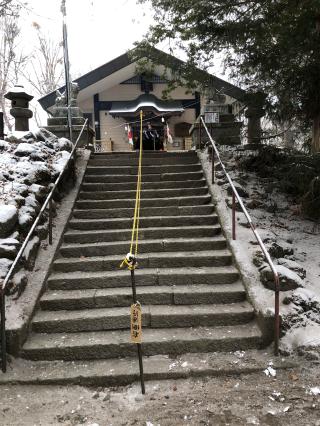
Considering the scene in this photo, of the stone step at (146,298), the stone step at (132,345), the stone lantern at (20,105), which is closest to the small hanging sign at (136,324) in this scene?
the stone step at (132,345)

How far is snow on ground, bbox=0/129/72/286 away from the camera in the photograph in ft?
15.6

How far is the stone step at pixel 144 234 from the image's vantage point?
585 cm

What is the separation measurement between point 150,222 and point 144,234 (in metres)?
0.38

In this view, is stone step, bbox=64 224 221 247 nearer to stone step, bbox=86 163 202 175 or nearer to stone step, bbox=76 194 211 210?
stone step, bbox=76 194 211 210

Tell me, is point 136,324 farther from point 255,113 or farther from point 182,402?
point 255,113

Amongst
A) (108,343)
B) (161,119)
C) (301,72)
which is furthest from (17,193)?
(161,119)

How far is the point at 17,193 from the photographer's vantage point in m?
5.56

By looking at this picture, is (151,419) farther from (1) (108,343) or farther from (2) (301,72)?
(2) (301,72)

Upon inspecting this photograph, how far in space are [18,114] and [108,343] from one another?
20.1 feet

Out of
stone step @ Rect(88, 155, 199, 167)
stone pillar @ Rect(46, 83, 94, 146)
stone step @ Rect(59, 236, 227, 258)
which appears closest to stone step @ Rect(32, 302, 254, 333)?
stone step @ Rect(59, 236, 227, 258)

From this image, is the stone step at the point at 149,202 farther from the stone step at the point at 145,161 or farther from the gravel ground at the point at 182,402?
the gravel ground at the point at 182,402

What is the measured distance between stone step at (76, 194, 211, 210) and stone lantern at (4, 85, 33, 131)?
282 centimetres

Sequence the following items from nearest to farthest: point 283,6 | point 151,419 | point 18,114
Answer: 1. point 151,419
2. point 283,6
3. point 18,114

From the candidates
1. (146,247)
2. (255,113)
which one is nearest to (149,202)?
(146,247)
